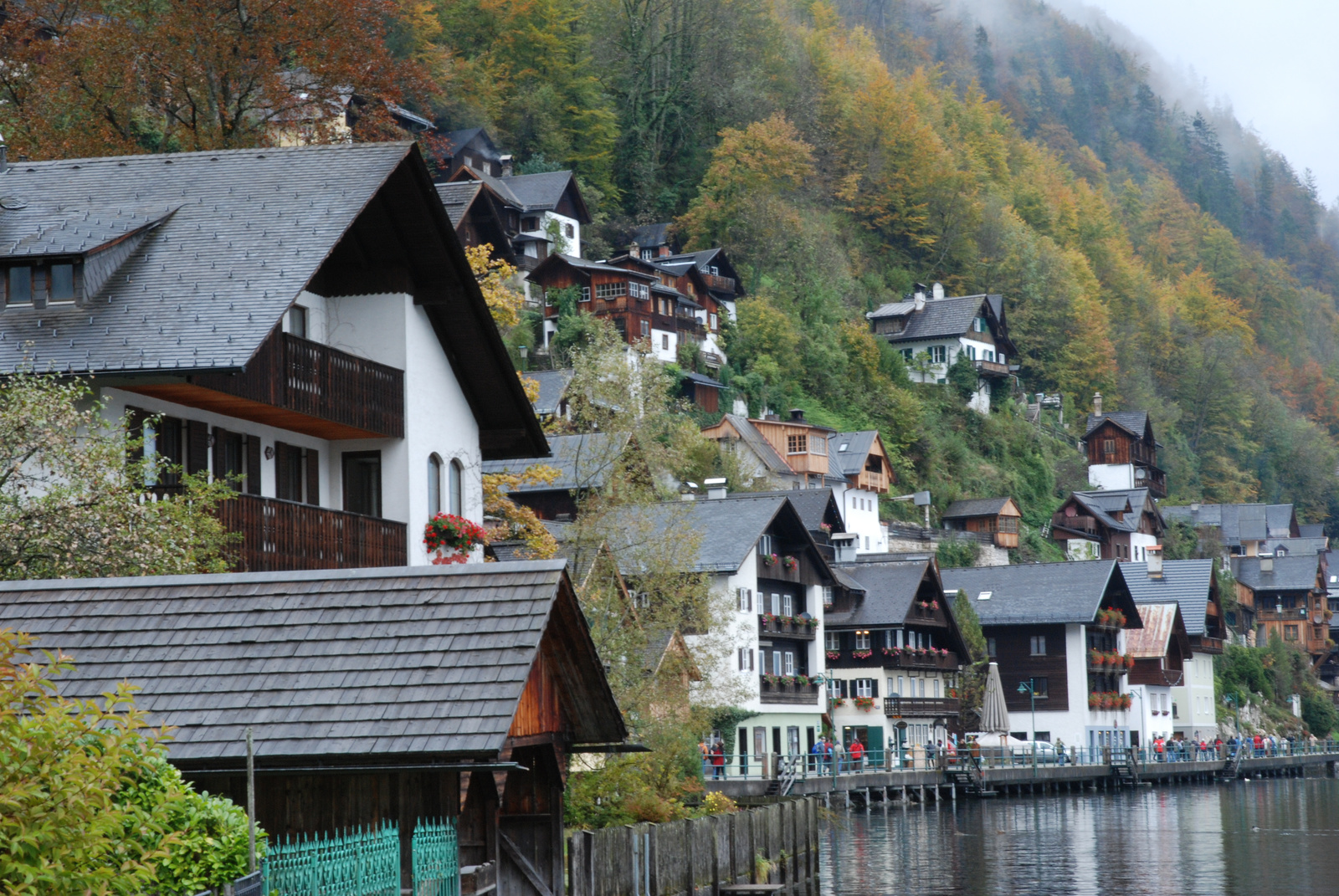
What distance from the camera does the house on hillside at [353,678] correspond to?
14180 mm

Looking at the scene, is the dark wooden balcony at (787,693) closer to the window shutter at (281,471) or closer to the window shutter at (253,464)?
the window shutter at (281,471)

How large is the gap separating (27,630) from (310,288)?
45.9 ft

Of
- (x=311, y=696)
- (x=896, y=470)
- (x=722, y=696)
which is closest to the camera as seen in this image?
(x=311, y=696)

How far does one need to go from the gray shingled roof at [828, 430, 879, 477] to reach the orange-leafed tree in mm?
60206

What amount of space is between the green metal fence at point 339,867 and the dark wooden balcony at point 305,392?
10974 millimetres

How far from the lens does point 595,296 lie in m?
98.0

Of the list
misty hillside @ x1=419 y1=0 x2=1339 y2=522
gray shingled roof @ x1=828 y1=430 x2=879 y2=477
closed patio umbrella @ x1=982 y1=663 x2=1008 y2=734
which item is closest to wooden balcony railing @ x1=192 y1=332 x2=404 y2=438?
closed patio umbrella @ x1=982 y1=663 x2=1008 y2=734

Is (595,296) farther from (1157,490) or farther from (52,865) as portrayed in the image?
(52,865)

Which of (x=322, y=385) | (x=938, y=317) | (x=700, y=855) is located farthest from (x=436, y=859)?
(x=938, y=317)

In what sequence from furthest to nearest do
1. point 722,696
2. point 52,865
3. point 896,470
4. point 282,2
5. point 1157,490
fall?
point 1157,490 < point 896,470 < point 722,696 < point 282,2 < point 52,865

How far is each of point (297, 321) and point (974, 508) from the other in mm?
86274

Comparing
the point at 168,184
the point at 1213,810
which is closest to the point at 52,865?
the point at 168,184

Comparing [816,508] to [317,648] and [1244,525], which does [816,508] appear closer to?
[317,648]

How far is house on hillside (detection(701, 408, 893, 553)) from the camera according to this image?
9594 centimetres
